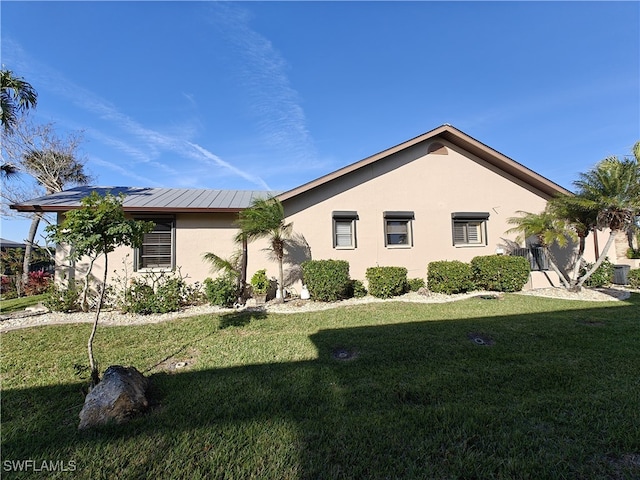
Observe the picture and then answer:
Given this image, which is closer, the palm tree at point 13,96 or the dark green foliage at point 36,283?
the palm tree at point 13,96

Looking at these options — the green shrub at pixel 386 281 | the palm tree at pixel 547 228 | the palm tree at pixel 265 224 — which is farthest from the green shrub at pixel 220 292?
the palm tree at pixel 547 228

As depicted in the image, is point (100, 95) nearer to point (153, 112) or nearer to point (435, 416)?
point (153, 112)

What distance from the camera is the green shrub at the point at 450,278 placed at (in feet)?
32.4

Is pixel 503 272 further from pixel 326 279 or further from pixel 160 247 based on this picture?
pixel 160 247

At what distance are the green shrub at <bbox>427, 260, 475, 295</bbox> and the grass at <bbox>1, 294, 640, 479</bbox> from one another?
12.3ft

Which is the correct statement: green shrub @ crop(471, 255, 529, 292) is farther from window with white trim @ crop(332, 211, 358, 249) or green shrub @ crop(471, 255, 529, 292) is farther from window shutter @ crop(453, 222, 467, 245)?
window with white trim @ crop(332, 211, 358, 249)

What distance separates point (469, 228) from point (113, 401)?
39.3 feet

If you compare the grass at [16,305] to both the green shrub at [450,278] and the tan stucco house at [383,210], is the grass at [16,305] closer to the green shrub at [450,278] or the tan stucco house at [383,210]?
the tan stucco house at [383,210]

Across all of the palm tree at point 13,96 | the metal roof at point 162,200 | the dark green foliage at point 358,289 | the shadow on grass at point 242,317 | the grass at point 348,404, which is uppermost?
the palm tree at point 13,96

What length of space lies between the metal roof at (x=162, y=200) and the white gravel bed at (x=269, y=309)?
3.03 metres

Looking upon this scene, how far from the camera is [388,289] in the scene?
9.38m

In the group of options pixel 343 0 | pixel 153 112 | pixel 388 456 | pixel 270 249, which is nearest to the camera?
pixel 388 456

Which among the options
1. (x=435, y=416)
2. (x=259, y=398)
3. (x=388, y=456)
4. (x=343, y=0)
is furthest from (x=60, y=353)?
(x=343, y=0)

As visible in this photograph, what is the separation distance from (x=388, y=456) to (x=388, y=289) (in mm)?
7156
